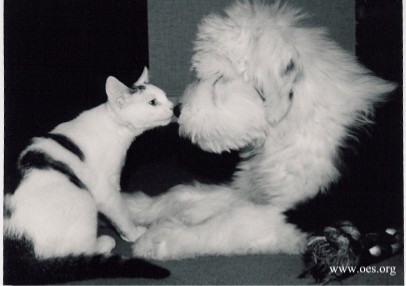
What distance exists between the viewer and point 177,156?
3.71m

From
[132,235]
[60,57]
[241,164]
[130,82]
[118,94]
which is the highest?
[60,57]

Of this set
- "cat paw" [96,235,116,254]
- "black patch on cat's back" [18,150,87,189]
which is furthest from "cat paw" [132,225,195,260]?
"black patch on cat's back" [18,150,87,189]

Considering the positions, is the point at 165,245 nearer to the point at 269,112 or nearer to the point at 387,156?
the point at 269,112

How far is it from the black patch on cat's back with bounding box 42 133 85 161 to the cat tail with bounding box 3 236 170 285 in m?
0.46

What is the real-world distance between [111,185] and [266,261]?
0.82 m

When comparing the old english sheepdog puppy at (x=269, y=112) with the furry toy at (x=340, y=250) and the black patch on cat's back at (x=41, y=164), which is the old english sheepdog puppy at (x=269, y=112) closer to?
the furry toy at (x=340, y=250)

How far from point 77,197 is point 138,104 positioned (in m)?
0.59

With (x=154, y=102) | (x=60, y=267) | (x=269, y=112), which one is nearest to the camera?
(x=60, y=267)

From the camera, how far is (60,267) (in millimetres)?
2027

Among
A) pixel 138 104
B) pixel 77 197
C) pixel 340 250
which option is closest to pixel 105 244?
pixel 77 197

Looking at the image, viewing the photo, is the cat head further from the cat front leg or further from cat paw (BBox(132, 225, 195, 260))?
cat paw (BBox(132, 225, 195, 260))

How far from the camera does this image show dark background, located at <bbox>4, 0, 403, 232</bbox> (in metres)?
2.32

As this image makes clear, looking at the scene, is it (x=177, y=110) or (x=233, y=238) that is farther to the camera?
(x=177, y=110)

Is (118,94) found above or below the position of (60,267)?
above
